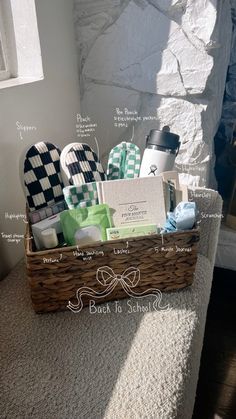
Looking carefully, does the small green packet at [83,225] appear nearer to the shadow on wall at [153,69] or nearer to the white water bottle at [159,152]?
the white water bottle at [159,152]

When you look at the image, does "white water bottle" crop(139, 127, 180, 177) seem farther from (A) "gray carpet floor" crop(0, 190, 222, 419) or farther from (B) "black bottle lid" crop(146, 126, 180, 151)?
(A) "gray carpet floor" crop(0, 190, 222, 419)

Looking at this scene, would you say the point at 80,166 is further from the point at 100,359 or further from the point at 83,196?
the point at 100,359

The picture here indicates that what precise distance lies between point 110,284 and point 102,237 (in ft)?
0.28

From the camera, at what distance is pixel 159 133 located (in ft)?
2.43

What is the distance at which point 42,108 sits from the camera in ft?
2.76

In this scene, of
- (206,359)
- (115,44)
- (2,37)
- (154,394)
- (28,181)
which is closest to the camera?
(154,394)

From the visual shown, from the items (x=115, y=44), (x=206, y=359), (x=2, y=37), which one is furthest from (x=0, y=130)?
(x=206, y=359)

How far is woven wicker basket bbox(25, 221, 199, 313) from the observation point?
0.59m

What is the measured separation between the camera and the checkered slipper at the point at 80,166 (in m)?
0.71

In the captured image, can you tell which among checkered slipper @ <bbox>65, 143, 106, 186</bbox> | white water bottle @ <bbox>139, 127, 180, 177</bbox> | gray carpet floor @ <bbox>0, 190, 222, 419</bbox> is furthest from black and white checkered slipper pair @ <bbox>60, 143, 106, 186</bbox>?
gray carpet floor @ <bbox>0, 190, 222, 419</bbox>

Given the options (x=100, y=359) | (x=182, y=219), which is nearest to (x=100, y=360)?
(x=100, y=359)

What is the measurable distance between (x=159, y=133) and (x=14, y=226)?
1.25 ft

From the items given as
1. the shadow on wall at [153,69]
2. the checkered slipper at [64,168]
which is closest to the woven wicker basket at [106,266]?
the checkered slipper at [64,168]

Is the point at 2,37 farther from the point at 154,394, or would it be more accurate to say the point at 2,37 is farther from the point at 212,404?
the point at 212,404
